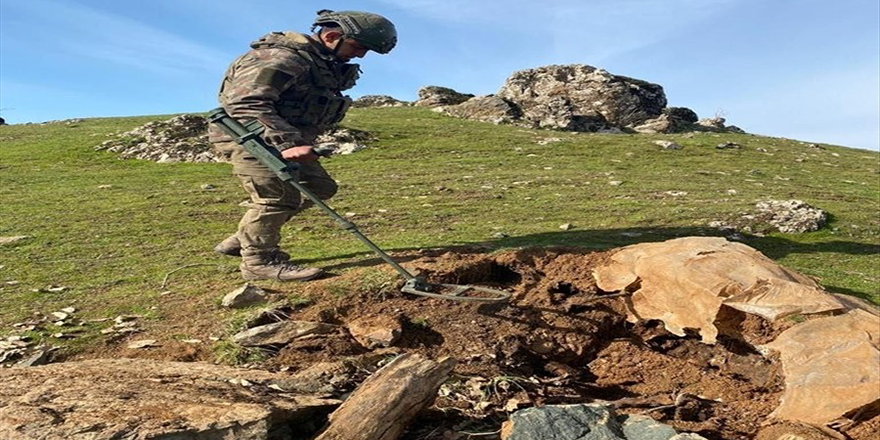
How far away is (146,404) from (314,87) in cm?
396

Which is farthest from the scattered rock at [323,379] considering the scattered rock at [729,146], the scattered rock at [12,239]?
the scattered rock at [729,146]

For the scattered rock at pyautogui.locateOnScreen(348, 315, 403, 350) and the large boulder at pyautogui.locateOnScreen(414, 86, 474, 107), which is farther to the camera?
the large boulder at pyautogui.locateOnScreen(414, 86, 474, 107)

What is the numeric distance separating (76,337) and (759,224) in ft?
31.3

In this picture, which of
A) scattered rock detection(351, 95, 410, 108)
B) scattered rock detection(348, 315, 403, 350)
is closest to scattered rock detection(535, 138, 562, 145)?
scattered rock detection(351, 95, 410, 108)

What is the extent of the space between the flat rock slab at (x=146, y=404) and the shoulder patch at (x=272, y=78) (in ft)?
9.33

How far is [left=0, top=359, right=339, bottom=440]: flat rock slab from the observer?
2.95 m

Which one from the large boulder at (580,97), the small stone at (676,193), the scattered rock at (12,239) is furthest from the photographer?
the large boulder at (580,97)

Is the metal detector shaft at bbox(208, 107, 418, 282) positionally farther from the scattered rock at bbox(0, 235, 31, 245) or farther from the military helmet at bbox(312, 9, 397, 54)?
the scattered rock at bbox(0, 235, 31, 245)

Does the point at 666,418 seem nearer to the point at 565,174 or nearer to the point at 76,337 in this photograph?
the point at 76,337

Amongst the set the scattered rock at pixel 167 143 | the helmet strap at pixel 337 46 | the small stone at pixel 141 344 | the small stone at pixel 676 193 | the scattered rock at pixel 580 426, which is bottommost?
the scattered rock at pixel 580 426

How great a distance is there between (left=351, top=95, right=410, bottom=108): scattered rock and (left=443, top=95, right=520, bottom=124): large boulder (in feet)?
18.2

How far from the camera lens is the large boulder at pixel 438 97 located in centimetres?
3136

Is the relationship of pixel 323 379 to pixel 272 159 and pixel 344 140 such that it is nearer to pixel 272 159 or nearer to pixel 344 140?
pixel 272 159

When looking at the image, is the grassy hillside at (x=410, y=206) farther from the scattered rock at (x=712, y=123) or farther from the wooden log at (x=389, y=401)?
the scattered rock at (x=712, y=123)
